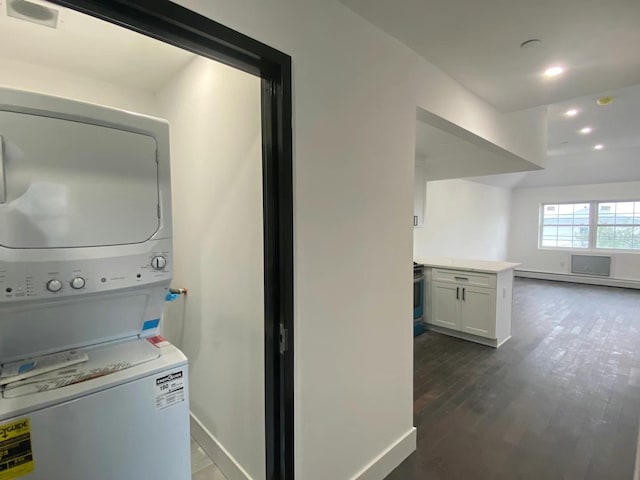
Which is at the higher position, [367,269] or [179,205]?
[179,205]

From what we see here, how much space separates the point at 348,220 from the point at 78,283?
43.3 inches

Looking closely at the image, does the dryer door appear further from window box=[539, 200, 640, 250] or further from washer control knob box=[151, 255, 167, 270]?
window box=[539, 200, 640, 250]

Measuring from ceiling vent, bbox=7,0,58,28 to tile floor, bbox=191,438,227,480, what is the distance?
2.45 m

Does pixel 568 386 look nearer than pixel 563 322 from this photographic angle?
Yes

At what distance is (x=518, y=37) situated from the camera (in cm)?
169

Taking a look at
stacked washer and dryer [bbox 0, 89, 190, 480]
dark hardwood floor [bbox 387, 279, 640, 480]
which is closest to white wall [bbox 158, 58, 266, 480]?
stacked washer and dryer [bbox 0, 89, 190, 480]

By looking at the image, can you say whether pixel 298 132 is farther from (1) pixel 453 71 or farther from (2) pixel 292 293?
(1) pixel 453 71

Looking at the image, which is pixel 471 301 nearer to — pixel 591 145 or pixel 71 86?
pixel 71 86

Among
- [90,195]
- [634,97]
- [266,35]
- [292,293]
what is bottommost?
[292,293]

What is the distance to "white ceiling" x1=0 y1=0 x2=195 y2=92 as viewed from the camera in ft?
5.26

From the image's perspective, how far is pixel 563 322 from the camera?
475 centimetres

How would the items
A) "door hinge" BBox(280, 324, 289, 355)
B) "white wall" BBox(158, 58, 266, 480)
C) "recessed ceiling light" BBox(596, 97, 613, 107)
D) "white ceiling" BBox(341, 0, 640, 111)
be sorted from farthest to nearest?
"recessed ceiling light" BBox(596, 97, 613, 107) → "white wall" BBox(158, 58, 266, 480) → "white ceiling" BBox(341, 0, 640, 111) → "door hinge" BBox(280, 324, 289, 355)

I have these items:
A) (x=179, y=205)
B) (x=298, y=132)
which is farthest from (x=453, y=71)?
(x=179, y=205)

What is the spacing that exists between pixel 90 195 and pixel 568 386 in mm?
3779
